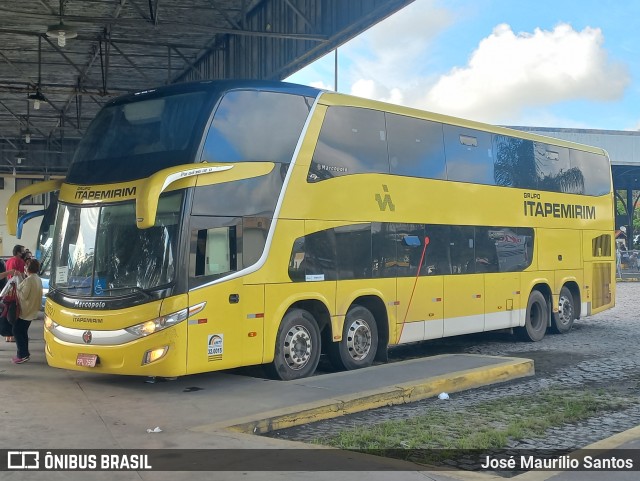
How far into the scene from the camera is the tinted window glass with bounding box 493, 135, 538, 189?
15320 millimetres

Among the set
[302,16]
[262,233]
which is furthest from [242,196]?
[302,16]

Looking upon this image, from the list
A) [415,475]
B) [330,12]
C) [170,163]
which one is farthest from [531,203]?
[415,475]

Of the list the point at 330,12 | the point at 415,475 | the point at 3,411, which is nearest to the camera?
the point at 415,475

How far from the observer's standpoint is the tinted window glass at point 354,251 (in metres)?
11.5

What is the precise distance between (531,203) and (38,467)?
12.4 m

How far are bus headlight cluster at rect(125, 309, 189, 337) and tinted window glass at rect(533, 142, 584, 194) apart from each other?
1001 centimetres

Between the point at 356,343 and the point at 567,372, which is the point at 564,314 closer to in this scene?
the point at 567,372

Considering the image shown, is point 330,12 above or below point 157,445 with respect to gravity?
above

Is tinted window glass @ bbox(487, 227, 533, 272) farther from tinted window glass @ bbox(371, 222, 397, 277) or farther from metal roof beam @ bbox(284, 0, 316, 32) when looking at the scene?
metal roof beam @ bbox(284, 0, 316, 32)

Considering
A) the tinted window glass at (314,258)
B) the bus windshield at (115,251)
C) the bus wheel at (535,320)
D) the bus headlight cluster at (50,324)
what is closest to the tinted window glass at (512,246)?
the bus wheel at (535,320)

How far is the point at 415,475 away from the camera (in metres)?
6.00

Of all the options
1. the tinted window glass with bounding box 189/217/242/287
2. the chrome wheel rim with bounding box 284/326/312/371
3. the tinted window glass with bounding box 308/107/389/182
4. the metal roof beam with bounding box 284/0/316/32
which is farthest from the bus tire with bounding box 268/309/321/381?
the metal roof beam with bounding box 284/0/316/32

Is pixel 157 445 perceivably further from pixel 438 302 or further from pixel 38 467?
pixel 438 302

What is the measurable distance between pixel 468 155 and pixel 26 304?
Answer: 8.33 m
